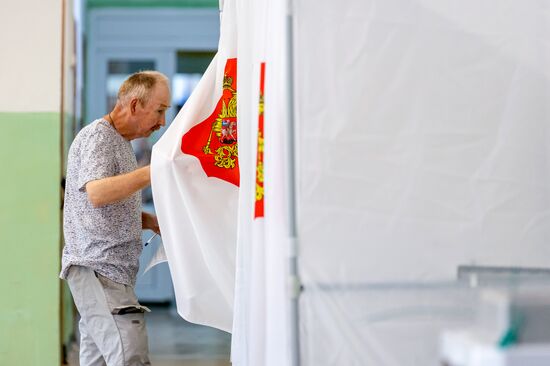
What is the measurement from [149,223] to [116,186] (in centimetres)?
56

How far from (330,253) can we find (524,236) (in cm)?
43

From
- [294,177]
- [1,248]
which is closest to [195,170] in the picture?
[294,177]

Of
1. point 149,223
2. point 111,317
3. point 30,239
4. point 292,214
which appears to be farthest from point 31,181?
point 292,214

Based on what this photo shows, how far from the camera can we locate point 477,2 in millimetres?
2129

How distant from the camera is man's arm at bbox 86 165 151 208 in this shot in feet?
8.94

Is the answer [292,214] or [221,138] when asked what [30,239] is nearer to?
[221,138]

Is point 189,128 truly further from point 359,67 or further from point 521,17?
point 521,17

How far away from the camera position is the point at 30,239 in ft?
14.5

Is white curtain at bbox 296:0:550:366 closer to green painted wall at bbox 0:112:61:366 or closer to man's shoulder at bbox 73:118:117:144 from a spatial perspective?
man's shoulder at bbox 73:118:117:144

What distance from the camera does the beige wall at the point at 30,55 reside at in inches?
173

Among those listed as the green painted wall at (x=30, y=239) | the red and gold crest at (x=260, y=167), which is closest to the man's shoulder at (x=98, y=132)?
the red and gold crest at (x=260, y=167)

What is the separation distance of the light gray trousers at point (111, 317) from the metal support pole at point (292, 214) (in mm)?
850

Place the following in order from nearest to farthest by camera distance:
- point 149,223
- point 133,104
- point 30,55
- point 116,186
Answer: point 116,186 < point 133,104 < point 149,223 < point 30,55

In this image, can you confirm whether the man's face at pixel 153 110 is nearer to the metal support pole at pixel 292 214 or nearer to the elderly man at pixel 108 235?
the elderly man at pixel 108 235
